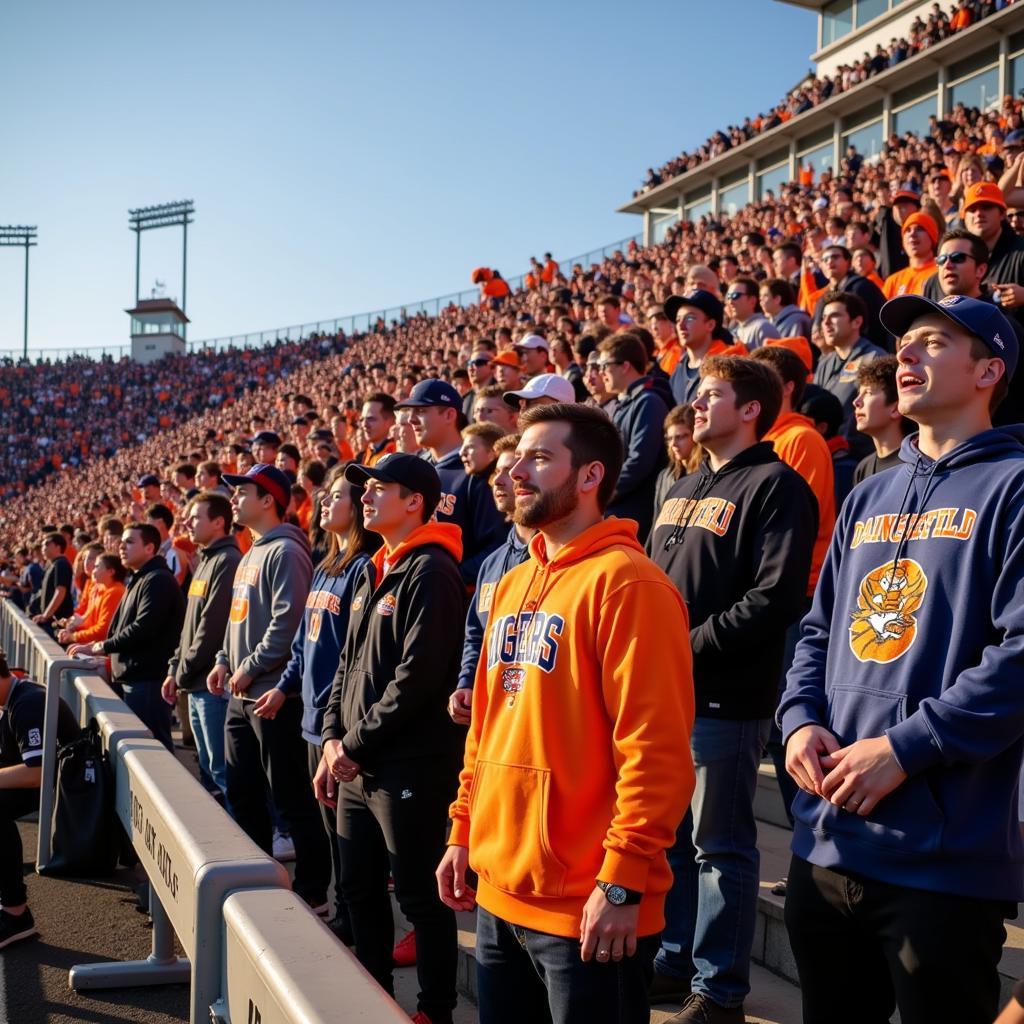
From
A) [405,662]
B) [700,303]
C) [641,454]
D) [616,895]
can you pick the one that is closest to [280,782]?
[405,662]

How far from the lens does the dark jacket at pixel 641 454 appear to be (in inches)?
233

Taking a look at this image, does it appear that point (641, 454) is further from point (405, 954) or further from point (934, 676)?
point (934, 676)

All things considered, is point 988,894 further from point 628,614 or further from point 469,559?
point 469,559

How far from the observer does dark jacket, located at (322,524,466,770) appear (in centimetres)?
381

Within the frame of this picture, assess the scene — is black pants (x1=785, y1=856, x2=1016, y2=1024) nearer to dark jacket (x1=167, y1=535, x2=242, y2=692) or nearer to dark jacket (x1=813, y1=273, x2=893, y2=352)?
dark jacket (x1=167, y1=535, x2=242, y2=692)

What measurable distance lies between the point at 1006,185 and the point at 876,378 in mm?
4919

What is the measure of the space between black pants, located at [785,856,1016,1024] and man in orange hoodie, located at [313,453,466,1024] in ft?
5.43

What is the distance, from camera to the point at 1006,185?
8625mm

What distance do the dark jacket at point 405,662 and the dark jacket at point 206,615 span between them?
2.37 m

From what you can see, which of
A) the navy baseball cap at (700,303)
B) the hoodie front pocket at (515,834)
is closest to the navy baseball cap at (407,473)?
the hoodie front pocket at (515,834)

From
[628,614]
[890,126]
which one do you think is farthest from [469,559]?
[890,126]

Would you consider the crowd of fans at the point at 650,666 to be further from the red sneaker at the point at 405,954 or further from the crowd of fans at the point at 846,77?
the crowd of fans at the point at 846,77

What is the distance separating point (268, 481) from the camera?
20.4ft

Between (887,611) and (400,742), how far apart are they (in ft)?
6.64
